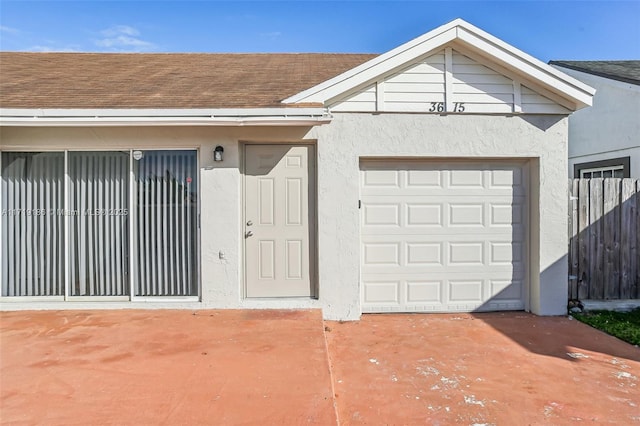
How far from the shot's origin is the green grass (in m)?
5.28

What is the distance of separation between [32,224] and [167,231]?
1.98 metres

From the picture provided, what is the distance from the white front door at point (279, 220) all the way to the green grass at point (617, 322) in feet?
13.5

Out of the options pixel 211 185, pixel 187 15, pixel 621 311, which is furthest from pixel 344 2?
pixel 621 311

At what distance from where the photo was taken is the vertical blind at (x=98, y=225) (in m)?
5.85

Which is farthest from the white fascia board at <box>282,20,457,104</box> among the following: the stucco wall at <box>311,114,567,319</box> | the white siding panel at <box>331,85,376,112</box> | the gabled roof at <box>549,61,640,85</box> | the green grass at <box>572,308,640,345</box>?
the gabled roof at <box>549,61,640,85</box>

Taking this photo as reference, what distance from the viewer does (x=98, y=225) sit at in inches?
232

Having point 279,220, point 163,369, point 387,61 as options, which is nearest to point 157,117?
point 279,220

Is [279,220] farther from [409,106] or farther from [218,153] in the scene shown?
[409,106]

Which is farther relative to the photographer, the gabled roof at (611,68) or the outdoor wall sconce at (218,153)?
the gabled roof at (611,68)

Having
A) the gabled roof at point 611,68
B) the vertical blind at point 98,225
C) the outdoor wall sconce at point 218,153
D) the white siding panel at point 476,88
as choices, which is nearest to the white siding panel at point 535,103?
the white siding panel at point 476,88

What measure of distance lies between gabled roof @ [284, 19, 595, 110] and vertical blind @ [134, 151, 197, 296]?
7.88 feet

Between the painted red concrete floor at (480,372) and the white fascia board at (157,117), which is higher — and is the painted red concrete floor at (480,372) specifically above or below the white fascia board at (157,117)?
→ below

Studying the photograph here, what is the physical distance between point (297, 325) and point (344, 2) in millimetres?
6638

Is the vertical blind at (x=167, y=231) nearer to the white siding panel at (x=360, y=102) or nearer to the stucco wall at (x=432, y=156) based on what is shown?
the stucco wall at (x=432, y=156)
